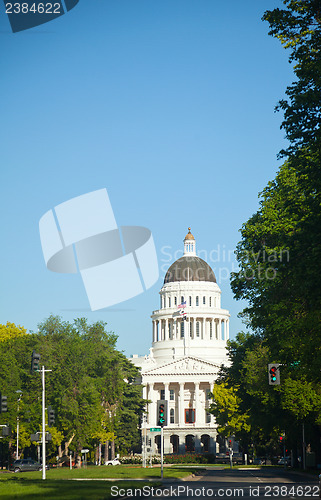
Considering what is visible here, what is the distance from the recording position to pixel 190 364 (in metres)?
173

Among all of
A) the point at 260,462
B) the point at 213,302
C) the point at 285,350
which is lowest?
the point at 260,462

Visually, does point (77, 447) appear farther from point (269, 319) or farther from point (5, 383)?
point (269, 319)

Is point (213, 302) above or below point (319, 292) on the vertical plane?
above

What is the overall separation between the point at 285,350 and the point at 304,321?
18.4 ft

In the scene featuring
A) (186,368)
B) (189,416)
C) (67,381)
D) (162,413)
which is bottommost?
(162,413)

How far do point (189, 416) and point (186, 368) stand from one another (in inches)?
395

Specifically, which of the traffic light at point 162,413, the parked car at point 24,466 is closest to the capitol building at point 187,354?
the parked car at point 24,466

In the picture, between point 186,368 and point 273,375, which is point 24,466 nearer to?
point 273,375

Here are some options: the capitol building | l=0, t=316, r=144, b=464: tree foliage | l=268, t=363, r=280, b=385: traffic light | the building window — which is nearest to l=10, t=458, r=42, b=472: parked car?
l=0, t=316, r=144, b=464: tree foliage

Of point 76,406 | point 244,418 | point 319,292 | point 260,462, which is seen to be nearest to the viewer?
point 319,292

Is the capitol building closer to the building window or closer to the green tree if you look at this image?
the building window

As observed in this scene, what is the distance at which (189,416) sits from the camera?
173 m

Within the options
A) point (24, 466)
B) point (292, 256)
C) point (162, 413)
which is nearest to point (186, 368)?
point (24, 466)

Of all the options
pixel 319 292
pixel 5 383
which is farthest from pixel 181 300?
pixel 319 292
